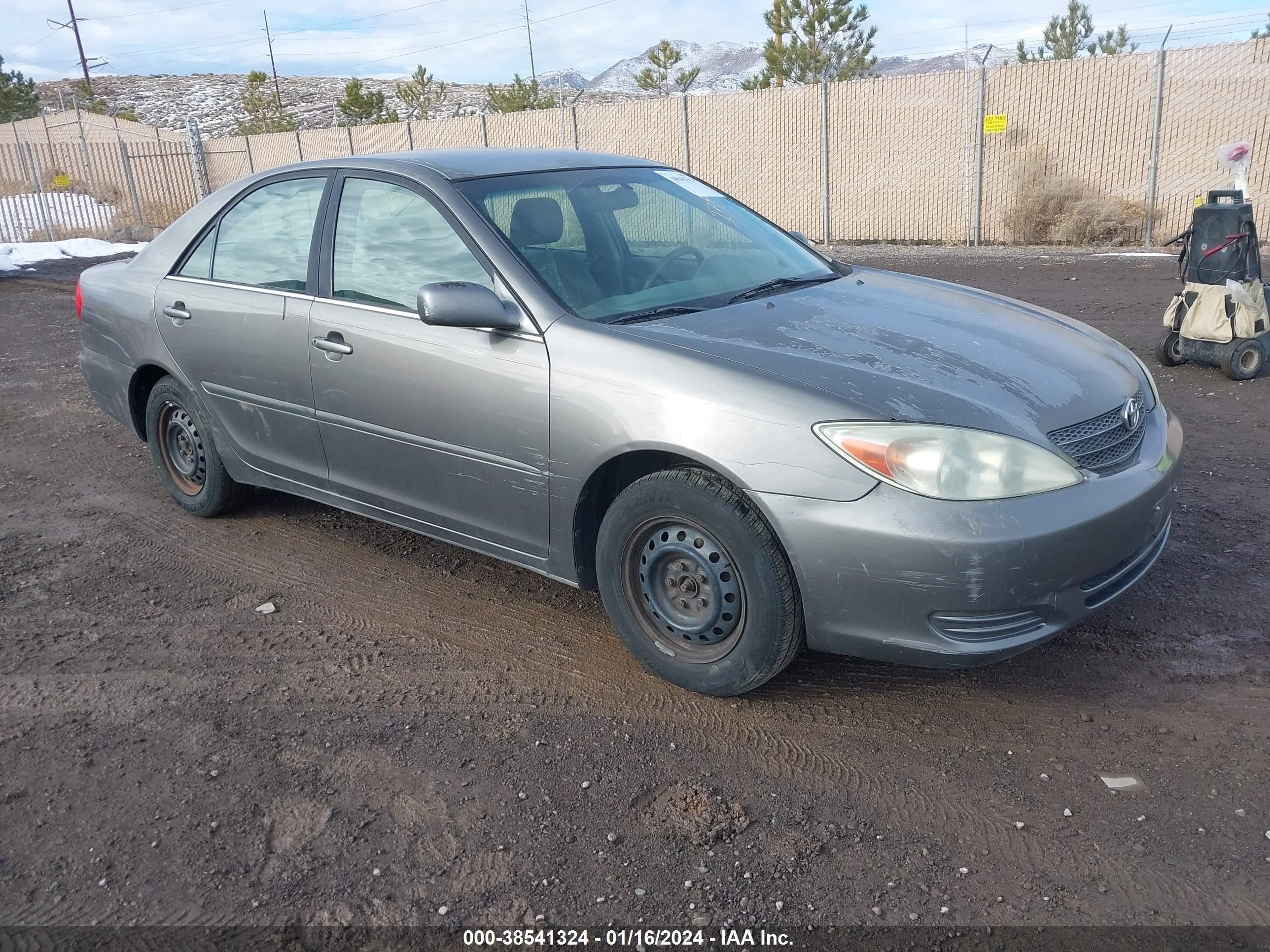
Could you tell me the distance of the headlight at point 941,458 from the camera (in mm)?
2832

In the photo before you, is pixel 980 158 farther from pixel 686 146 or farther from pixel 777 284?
pixel 777 284

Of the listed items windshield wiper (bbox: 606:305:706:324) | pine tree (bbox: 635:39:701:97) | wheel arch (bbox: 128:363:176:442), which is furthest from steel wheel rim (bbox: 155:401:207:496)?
pine tree (bbox: 635:39:701:97)

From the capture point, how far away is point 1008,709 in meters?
3.27

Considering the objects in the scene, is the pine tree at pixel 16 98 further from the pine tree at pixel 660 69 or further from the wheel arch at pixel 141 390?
the wheel arch at pixel 141 390

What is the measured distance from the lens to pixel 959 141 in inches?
671

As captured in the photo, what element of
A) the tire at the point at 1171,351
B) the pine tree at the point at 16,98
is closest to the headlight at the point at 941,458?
the tire at the point at 1171,351

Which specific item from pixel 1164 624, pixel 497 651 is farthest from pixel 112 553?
pixel 1164 624

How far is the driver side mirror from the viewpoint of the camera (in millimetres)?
Answer: 3428

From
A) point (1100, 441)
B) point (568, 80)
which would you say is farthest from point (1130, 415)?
point (568, 80)

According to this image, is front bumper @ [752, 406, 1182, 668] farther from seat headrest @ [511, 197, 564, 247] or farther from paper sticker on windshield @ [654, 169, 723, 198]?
paper sticker on windshield @ [654, 169, 723, 198]

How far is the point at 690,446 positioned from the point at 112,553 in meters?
3.22

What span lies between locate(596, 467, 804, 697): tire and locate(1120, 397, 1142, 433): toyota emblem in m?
1.25

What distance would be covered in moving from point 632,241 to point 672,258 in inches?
7.0

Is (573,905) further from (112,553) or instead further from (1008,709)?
(112,553)
